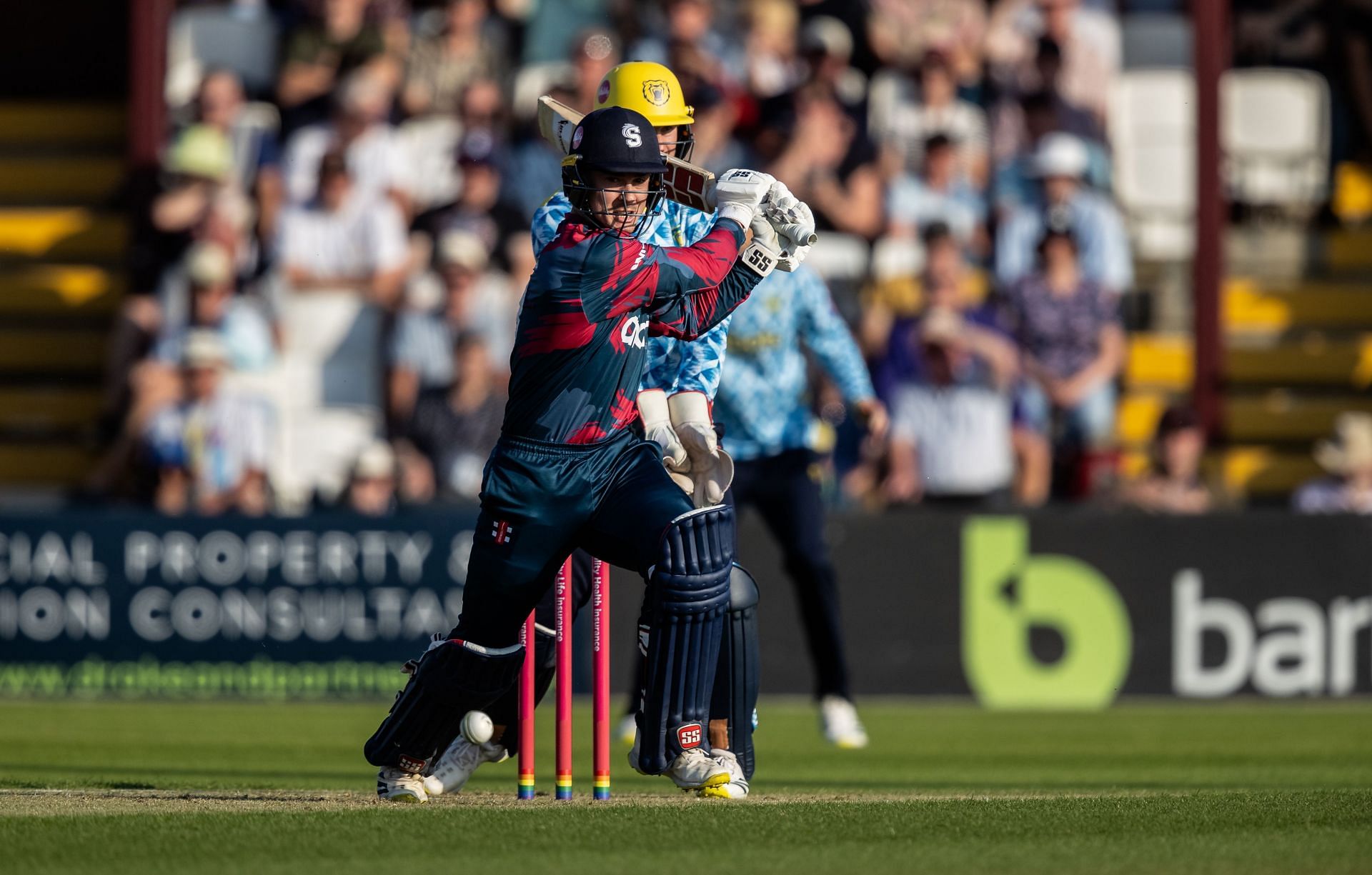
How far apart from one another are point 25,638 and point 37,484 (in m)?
2.74

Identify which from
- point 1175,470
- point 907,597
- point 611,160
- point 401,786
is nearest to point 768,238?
point 611,160

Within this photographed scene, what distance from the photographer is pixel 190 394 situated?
538 inches

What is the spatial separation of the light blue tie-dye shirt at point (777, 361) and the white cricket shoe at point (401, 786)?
10.5 ft

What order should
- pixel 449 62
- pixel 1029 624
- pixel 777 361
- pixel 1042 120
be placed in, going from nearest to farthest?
pixel 777 361, pixel 1029 624, pixel 1042 120, pixel 449 62

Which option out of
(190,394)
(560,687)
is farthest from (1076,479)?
(560,687)

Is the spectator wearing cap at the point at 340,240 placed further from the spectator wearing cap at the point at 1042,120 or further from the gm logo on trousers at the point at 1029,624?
the gm logo on trousers at the point at 1029,624

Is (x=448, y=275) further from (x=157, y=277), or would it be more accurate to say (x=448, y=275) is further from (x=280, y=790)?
(x=280, y=790)

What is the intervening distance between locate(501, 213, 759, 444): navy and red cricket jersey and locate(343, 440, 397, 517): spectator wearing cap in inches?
253

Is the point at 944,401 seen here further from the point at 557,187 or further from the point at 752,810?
the point at 752,810

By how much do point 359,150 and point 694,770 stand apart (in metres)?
Answer: 8.90

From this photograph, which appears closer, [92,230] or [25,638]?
[25,638]

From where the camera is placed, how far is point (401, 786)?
6895 millimetres

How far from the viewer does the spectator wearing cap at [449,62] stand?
15.3m

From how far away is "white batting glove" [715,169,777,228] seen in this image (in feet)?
22.1
